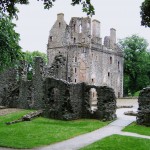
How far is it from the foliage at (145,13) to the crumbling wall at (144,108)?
15966mm

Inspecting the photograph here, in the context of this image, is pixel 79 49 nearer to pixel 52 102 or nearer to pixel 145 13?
pixel 52 102

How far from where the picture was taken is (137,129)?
962 inches

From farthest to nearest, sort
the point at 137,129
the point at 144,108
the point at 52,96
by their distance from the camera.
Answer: the point at 52,96
the point at 144,108
the point at 137,129

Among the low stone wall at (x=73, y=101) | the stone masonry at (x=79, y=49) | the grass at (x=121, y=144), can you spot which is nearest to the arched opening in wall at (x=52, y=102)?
the low stone wall at (x=73, y=101)

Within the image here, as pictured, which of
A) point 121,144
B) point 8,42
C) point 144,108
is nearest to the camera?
point 121,144

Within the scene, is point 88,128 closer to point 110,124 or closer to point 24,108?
point 110,124

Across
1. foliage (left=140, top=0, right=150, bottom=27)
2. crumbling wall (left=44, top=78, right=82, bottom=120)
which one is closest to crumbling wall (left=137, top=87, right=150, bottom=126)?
crumbling wall (left=44, top=78, right=82, bottom=120)

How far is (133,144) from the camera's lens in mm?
18266

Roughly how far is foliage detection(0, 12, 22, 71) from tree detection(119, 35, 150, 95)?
52.3 metres

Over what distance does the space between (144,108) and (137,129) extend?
3.56m

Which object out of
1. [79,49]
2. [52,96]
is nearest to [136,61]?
[79,49]

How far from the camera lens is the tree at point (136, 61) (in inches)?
2793

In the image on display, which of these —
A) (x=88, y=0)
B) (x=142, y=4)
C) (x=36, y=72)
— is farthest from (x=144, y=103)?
(x=88, y=0)

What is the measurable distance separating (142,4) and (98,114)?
1914cm
